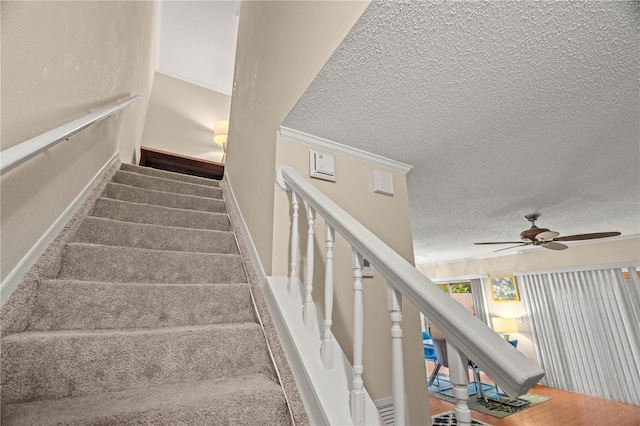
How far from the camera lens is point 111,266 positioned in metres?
1.38

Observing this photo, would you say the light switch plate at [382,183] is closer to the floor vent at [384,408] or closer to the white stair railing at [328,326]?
the white stair railing at [328,326]

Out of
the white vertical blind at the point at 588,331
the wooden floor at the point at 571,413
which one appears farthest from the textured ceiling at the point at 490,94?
the white vertical blind at the point at 588,331

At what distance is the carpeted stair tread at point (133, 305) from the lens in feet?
3.58

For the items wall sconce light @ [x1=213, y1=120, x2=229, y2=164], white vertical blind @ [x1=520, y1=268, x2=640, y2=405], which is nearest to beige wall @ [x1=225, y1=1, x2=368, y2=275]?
wall sconce light @ [x1=213, y1=120, x2=229, y2=164]

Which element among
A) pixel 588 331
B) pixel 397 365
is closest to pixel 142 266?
pixel 397 365

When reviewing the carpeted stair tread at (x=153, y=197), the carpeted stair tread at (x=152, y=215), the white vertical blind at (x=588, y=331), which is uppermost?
the carpeted stair tread at (x=153, y=197)

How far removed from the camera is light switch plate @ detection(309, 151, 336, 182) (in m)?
1.51

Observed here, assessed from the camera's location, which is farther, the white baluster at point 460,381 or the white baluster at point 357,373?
the white baluster at point 357,373

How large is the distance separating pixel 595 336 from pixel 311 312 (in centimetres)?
648

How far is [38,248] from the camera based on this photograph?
3.89 ft

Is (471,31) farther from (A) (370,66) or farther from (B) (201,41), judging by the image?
(B) (201,41)

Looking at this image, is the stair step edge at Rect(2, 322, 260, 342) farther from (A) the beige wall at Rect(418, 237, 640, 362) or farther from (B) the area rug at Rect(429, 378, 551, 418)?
(A) the beige wall at Rect(418, 237, 640, 362)

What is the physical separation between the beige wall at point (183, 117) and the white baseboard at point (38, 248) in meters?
3.27

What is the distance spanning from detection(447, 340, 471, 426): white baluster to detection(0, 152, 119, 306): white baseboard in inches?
52.2
